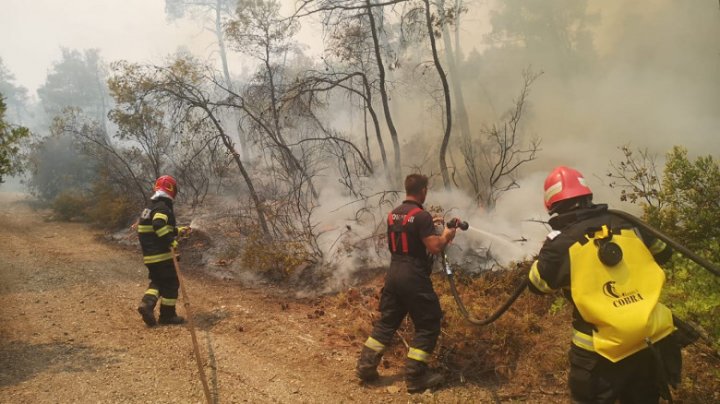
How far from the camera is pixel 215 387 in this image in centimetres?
368

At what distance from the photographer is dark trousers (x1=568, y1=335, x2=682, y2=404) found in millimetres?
2166

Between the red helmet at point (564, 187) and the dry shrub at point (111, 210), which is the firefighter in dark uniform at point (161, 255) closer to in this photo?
the red helmet at point (564, 187)

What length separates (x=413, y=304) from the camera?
3.55 meters

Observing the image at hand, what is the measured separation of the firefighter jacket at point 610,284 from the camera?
6.74ft

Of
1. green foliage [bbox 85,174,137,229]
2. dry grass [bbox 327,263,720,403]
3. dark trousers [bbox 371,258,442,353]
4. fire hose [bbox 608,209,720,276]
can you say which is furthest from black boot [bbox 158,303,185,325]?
green foliage [bbox 85,174,137,229]

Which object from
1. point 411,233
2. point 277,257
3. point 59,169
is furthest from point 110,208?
point 411,233

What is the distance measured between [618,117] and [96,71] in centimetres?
Answer: 4639

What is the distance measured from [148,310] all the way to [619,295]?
5.12 metres

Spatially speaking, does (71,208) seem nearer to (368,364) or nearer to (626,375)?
(368,364)

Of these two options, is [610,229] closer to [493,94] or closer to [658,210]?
[658,210]

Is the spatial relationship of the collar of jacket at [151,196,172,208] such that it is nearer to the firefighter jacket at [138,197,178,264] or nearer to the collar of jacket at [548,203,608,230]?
the firefighter jacket at [138,197,178,264]

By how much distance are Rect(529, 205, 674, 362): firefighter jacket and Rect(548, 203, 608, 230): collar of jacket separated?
0.01 metres

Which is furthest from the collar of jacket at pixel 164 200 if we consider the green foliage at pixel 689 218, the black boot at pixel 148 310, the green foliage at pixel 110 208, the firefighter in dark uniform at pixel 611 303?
the green foliage at pixel 110 208

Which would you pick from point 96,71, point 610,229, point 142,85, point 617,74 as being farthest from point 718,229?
point 96,71
